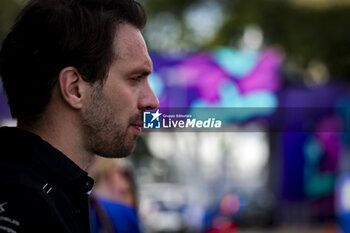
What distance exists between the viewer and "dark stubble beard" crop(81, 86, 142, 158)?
1668mm

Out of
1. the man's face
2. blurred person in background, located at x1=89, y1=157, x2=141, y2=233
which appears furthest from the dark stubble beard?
blurred person in background, located at x1=89, y1=157, x2=141, y2=233

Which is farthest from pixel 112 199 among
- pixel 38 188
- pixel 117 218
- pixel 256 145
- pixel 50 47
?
pixel 256 145

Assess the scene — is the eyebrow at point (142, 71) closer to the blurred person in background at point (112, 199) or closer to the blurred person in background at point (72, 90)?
the blurred person in background at point (72, 90)

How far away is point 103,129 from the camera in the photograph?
66.1 inches

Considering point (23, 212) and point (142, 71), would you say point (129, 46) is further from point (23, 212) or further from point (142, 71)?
point (23, 212)

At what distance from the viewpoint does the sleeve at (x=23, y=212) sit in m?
1.33

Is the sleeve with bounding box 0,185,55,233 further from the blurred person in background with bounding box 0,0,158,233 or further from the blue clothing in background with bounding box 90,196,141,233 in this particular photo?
the blue clothing in background with bounding box 90,196,141,233

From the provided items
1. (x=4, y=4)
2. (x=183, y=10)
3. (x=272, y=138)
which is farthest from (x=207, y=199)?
(x=183, y=10)

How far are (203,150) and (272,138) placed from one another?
3.48 metres

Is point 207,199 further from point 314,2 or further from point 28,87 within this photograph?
point 28,87

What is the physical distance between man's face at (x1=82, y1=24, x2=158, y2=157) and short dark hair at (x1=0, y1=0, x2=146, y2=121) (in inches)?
1.2

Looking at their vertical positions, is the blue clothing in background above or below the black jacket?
above

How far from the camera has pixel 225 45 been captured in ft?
83.1

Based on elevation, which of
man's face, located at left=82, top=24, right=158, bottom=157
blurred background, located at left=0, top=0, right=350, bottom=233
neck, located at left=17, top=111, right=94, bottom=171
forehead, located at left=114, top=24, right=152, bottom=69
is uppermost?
blurred background, located at left=0, top=0, right=350, bottom=233
